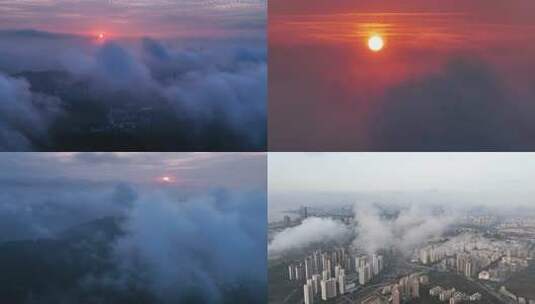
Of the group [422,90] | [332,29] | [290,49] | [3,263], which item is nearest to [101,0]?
[290,49]

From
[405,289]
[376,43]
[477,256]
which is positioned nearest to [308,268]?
[405,289]

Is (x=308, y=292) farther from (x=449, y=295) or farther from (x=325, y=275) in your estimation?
(x=449, y=295)

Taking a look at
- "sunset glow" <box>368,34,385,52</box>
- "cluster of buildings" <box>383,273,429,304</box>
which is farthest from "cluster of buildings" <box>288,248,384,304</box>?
"sunset glow" <box>368,34,385,52</box>

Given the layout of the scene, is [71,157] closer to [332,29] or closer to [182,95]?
[182,95]

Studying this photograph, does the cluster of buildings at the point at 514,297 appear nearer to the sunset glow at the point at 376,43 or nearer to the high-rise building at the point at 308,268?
the high-rise building at the point at 308,268

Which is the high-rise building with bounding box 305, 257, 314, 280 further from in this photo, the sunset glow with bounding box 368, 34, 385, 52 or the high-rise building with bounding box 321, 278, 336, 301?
the sunset glow with bounding box 368, 34, 385, 52

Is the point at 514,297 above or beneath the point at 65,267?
beneath
